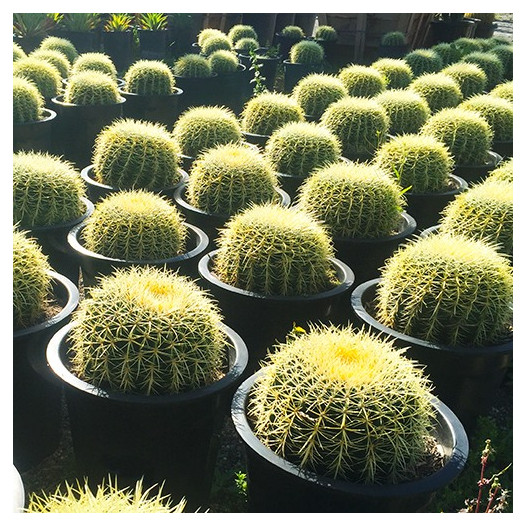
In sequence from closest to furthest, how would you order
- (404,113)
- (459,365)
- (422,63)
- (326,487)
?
(326,487) → (459,365) → (404,113) → (422,63)

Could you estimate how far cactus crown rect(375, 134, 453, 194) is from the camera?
166 inches

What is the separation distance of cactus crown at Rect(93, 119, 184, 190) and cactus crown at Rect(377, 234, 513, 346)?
1.78 metres

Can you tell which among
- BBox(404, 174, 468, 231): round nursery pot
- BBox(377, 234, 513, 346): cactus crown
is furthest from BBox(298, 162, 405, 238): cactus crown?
BBox(377, 234, 513, 346): cactus crown

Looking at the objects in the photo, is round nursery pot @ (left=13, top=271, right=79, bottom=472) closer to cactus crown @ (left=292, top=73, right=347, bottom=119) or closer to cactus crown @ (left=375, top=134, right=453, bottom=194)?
cactus crown @ (left=375, top=134, right=453, bottom=194)

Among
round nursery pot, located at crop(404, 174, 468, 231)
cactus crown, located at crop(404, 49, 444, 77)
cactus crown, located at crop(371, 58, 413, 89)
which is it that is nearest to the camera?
round nursery pot, located at crop(404, 174, 468, 231)

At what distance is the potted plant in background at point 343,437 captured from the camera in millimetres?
1850

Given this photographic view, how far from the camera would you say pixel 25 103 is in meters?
4.79

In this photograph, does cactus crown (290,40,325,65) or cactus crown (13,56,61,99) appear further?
cactus crown (290,40,325,65)

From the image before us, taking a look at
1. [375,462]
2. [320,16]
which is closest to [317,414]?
[375,462]

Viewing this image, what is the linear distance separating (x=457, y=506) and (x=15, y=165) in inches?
99.2

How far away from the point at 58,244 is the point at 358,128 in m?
2.48

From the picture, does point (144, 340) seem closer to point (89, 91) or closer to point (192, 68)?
point (89, 91)

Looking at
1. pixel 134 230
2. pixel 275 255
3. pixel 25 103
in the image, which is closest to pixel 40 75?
pixel 25 103
